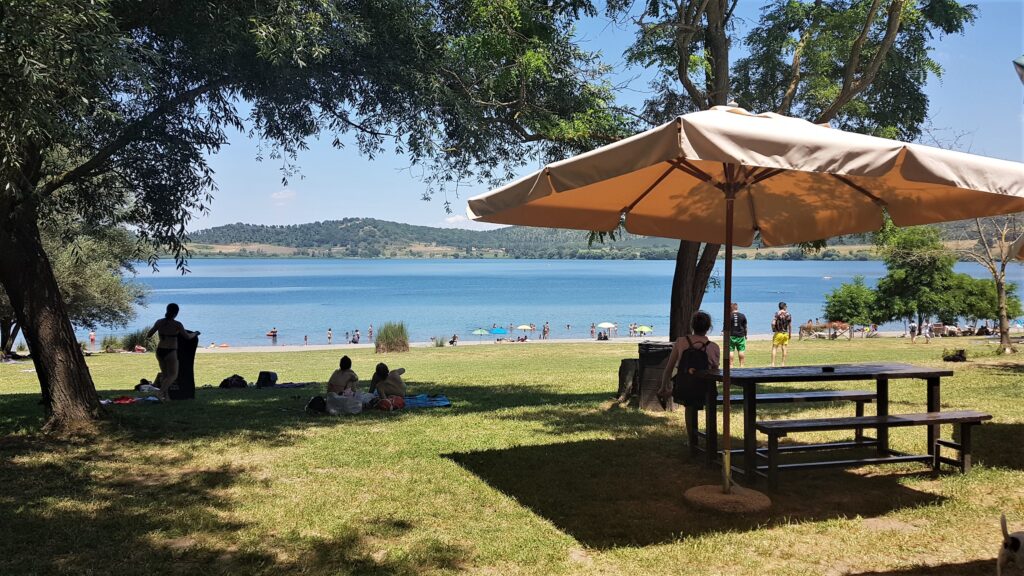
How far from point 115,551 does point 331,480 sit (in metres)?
1.89

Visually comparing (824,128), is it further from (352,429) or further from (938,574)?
(352,429)

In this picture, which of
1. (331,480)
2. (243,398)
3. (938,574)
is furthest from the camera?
(243,398)

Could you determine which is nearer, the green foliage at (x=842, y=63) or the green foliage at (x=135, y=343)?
the green foliage at (x=842, y=63)

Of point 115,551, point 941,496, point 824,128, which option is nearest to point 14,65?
point 115,551

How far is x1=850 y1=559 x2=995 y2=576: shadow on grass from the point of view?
4.03m

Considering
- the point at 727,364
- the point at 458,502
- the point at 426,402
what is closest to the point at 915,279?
the point at 426,402

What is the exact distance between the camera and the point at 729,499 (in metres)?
5.25

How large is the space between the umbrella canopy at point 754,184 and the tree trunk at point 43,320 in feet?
17.6

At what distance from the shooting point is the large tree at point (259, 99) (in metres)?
7.97

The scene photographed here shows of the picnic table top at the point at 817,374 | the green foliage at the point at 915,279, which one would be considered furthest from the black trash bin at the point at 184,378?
the green foliage at the point at 915,279

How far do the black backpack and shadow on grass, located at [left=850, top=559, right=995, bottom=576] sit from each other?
2205 mm

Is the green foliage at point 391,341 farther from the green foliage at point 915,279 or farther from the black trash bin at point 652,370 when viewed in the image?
the green foliage at point 915,279

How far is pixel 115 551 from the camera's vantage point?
4.51m

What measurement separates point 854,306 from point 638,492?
55063 millimetres
